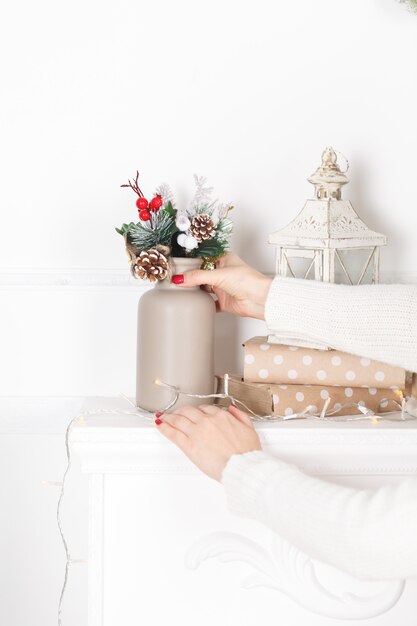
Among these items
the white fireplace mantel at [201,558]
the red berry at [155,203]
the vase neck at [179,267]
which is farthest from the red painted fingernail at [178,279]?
the white fireplace mantel at [201,558]

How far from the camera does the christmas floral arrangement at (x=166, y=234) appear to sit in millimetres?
1375

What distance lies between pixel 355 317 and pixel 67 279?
603 mm

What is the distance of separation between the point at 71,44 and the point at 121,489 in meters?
0.87

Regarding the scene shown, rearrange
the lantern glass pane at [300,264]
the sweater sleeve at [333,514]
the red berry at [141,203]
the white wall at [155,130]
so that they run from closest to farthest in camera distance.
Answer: the sweater sleeve at [333,514] < the red berry at [141,203] < the lantern glass pane at [300,264] < the white wall at [155,130]

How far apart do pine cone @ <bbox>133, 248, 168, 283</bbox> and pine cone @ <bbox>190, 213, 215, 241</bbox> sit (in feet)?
0.22

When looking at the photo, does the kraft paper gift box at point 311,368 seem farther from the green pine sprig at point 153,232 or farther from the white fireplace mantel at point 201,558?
the green pine sprig at point 153,232

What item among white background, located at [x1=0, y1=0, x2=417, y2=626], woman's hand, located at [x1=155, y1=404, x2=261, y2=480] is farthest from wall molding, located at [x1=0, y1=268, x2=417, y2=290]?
woman's hand, located at [x1=155, y1=404, x2=261, y2=480]

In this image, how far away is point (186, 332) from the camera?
1401 mm

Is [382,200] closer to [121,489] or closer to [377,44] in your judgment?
[377,44]

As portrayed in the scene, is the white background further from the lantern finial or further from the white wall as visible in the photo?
the lantern finial

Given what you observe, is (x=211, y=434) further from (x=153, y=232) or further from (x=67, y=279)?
(x=67, y=279)

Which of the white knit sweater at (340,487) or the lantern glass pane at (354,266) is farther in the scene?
the lantern glass pane at (354,266)

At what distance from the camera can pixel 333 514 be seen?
44.2 inches

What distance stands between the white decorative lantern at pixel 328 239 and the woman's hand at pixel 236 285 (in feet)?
0.16
